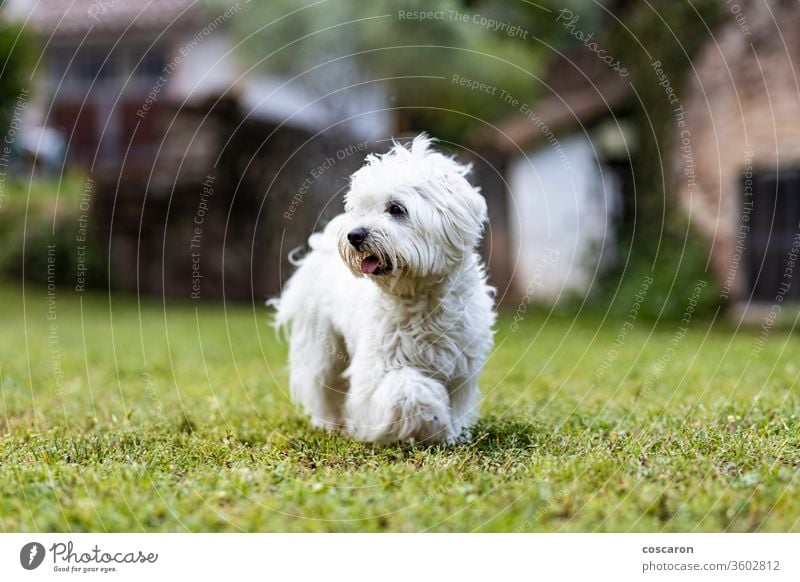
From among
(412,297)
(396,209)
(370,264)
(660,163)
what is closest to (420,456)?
(412,297)

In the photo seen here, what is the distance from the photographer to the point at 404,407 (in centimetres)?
521

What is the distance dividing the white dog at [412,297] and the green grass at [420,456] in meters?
0.25

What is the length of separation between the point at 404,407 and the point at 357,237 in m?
1.03

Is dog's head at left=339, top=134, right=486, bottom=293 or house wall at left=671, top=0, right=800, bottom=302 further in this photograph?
house wall at left=671, top=0, right=800, bottom=302

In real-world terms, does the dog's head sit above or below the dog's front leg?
above

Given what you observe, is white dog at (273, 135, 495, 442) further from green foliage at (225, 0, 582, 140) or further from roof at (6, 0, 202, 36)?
roof at (6, 0, 202, 36)

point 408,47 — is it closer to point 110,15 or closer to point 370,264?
point 110,15

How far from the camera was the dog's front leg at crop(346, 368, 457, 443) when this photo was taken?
5.23m

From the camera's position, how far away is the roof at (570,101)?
53.9ft

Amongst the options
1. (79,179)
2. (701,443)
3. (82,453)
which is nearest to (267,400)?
(82,453)

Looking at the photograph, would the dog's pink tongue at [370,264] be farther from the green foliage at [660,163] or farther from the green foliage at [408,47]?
the green foliage at [408,47]

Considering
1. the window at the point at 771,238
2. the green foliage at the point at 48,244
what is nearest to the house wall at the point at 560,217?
the window at the point at 771,238

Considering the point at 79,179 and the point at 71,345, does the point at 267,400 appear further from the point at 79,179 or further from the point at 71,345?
the point at 79,179

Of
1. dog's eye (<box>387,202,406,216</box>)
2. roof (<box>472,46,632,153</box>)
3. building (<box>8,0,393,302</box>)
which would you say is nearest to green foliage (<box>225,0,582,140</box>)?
building (<box>8,0,393,302</box>)
